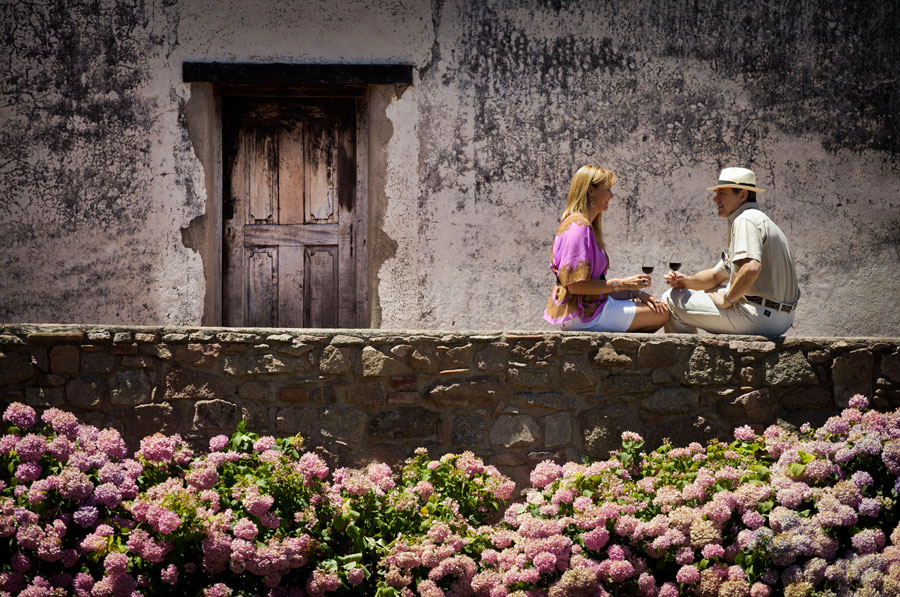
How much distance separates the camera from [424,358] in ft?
15.6

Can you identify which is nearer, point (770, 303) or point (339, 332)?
point (339, 332)

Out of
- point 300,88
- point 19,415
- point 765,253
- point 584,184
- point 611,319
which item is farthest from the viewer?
point 300,88

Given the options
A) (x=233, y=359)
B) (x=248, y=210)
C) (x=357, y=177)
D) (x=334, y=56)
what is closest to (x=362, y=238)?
(x=357, y=177)

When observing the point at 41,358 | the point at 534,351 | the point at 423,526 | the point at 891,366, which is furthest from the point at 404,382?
the point at 891,366

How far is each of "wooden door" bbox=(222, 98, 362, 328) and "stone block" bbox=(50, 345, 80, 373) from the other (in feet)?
6.10

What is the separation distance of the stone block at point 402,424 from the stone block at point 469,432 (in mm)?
118

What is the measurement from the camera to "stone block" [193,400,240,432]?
4.73m

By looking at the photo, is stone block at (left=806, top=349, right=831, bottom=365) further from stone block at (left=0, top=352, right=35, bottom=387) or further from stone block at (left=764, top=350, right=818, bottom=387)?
stone block at (left=0, top=352, right=35, bottom=387)

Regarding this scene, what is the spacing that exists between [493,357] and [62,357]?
215 cm

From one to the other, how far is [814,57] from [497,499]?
3.98 metres

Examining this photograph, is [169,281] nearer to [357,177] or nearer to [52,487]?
[357,177]

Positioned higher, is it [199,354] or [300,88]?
[300,88]

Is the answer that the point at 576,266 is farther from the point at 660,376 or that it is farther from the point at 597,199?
the point at 660,376

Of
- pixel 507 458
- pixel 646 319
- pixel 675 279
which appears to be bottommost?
pixel 507 458
